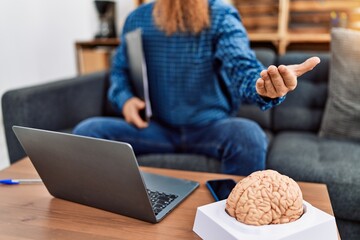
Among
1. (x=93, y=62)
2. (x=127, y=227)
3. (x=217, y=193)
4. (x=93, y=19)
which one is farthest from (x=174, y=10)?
(x=93, y=19)

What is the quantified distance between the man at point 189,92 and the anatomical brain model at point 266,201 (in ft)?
1.92

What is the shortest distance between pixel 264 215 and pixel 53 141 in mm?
415

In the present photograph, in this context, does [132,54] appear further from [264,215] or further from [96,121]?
[264,215]

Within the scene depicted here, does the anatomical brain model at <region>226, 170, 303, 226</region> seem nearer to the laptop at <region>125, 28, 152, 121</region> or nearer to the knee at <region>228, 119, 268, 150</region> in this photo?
the knee at <region>228, 119, 268, 150</region>

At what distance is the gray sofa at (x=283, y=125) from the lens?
4.13ft

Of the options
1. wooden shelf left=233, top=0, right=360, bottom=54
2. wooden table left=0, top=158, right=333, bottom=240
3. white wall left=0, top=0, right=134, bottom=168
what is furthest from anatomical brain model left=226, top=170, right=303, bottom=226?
white wall left=0, top=0, right=134, bottom=168

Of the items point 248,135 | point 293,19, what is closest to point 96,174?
point 248,135

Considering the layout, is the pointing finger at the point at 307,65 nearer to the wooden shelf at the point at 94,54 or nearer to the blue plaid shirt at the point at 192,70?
the blue plaid shirt at the point at 192,70

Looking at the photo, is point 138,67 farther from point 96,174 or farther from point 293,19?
point 293,19

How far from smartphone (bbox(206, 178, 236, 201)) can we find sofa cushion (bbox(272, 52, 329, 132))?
97cm

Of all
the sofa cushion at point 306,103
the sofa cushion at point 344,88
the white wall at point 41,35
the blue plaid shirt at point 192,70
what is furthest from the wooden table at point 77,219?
the white wall at point 41,35

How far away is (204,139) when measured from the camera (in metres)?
1.37

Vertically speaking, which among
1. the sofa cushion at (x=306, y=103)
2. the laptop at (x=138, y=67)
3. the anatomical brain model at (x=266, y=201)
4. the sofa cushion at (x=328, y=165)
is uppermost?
the laptop at (x=138, y=67)

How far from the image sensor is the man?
129 centimetres
